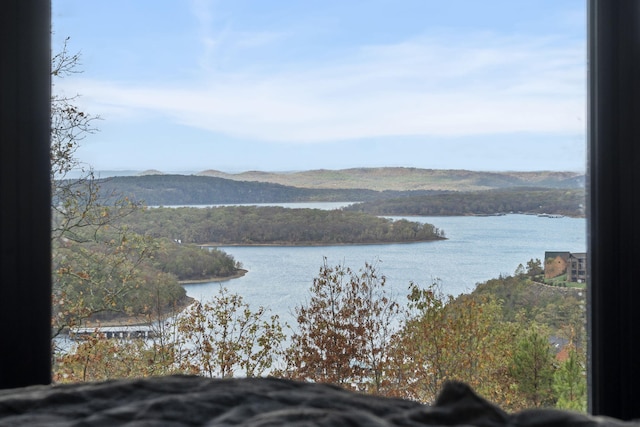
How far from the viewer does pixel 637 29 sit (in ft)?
6.28

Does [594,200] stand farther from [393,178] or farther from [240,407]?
[240,407]

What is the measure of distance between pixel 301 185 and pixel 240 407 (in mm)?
1948

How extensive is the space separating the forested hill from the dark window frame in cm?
79

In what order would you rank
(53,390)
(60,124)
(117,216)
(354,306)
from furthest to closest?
(354,306)
(117,216)
(60,124)
(53,390)

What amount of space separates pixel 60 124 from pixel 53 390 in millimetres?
1731

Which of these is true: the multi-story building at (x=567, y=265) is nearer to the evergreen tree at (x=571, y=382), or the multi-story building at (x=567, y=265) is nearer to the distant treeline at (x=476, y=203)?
the distant treeline at (x=476, y=203)

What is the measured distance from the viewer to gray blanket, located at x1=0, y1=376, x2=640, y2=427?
768 millimetres

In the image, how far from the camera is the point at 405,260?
273cm

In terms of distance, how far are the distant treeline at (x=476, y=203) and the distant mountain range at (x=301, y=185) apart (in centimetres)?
3

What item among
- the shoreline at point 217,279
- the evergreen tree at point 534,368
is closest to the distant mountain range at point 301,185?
the shoreline at point 217,279

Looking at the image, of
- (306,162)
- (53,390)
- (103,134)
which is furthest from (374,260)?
(53,390)

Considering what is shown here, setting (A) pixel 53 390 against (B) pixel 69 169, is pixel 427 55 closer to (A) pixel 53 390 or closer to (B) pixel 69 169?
(B) pixel 69 169

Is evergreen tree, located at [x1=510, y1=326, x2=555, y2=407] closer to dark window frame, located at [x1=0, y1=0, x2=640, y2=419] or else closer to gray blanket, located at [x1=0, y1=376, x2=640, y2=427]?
dark window frame, located at [x1=0, y1=0, x2=640, y2=419]

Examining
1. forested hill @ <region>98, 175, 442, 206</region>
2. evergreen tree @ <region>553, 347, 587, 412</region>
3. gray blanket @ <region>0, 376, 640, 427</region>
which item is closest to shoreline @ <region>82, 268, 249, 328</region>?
forested hill @ <region>98, 175, 442, 206</region>
